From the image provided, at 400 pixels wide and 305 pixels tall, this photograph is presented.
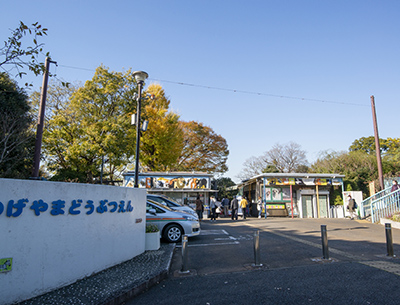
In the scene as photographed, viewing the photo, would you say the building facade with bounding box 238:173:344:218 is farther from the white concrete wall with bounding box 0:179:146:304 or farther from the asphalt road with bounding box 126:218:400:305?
the white concrete wall with bounding box 0:179:146:304

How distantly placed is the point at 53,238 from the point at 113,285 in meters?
1.29

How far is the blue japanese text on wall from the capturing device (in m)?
3.94

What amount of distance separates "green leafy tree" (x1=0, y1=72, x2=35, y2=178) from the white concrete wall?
8.26m

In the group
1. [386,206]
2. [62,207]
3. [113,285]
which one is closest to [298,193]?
[386,206]

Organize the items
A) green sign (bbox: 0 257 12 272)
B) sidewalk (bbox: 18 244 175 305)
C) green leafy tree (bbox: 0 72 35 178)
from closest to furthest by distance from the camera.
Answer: green sign (bbox: 0 257 12 272), sidewalk (bbox: 18 244 175 305), green leafy tree (bbox: 0 72 35 178)

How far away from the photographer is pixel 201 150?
35.5 metres

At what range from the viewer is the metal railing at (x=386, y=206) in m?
14.2

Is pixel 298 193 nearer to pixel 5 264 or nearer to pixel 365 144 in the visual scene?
pixel 5 264

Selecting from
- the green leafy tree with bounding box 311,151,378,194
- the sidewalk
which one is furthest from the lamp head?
the green leafy tree with bounding box 311,151,378,194

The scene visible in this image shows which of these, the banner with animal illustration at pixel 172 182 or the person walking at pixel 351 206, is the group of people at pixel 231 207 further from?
the person walking at pixel 351 206

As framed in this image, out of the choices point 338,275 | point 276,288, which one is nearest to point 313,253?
point 338,275

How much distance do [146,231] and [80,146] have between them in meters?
12.8

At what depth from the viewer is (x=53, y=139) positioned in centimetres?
1886

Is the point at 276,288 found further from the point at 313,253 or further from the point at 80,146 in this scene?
the point at 80,146
